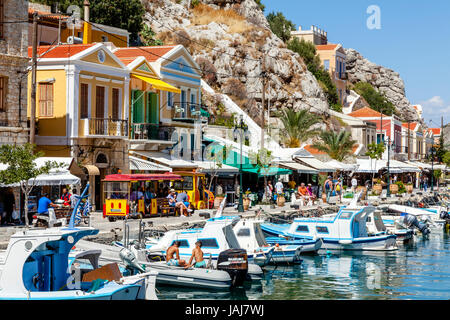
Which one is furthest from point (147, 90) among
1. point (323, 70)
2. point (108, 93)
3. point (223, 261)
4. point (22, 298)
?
point (323, 70)

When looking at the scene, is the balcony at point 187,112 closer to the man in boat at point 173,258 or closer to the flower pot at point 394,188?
the man in boat at point 173,258

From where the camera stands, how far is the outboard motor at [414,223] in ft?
137

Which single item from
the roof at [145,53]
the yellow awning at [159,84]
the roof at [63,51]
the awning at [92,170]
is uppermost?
the roof at [145,53]

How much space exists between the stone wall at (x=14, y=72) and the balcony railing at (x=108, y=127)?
5.53 meters

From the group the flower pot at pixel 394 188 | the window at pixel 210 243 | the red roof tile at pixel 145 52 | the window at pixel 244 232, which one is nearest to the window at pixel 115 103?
the red roof tile at pixel 145 52

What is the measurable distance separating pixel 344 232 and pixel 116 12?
3562 cm

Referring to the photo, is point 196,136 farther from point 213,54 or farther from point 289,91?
point 289,91

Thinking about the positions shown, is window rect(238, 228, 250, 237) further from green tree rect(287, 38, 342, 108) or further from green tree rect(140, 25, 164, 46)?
green tree rect(287, 38, 342, 108)

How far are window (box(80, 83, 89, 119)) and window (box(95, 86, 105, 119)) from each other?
854mm

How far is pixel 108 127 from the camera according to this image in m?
38.3

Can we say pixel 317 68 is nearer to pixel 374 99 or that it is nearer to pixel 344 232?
Result: pixel 374 99

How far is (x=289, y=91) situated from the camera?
76.2 meters

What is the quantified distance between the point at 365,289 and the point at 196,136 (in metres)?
23.9

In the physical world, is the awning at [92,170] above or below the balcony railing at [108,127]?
below
